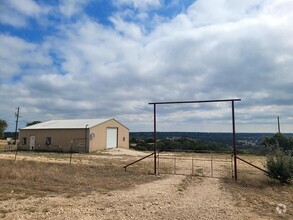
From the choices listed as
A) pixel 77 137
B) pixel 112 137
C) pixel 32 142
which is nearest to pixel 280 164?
pixel 77 137

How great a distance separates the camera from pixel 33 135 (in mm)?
43625

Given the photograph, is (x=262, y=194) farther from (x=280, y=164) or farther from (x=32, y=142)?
(x=32, y=142)

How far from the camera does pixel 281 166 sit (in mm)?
14359

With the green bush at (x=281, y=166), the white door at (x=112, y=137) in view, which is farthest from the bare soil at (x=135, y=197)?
the white door at (x=112, y=137)

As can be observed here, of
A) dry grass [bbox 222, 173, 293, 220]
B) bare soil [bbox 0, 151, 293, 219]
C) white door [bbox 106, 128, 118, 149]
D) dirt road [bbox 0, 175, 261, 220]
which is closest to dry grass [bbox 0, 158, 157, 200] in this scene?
bare soil [bbox 0, 151, 293, 219]

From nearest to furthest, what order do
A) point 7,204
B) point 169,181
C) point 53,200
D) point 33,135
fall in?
point 7,204 → point 53,200 → point 169,181 → point 33,135

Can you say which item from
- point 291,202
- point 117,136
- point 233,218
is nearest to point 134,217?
point 233,218

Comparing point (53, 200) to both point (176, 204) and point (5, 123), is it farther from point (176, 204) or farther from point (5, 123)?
point (5, 123)

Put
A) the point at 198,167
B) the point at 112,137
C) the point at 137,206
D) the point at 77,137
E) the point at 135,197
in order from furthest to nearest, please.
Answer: the point at 112,137 < the point at 77,137 < the point at 198,167 < the point at 135,197 < the point at 137,206

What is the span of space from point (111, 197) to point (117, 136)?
33557 mm

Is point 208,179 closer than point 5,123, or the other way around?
point 208,179

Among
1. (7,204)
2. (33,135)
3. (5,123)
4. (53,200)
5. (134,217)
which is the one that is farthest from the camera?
(5,123)

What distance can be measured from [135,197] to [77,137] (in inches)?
1172

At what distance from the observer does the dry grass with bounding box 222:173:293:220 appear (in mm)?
9227
